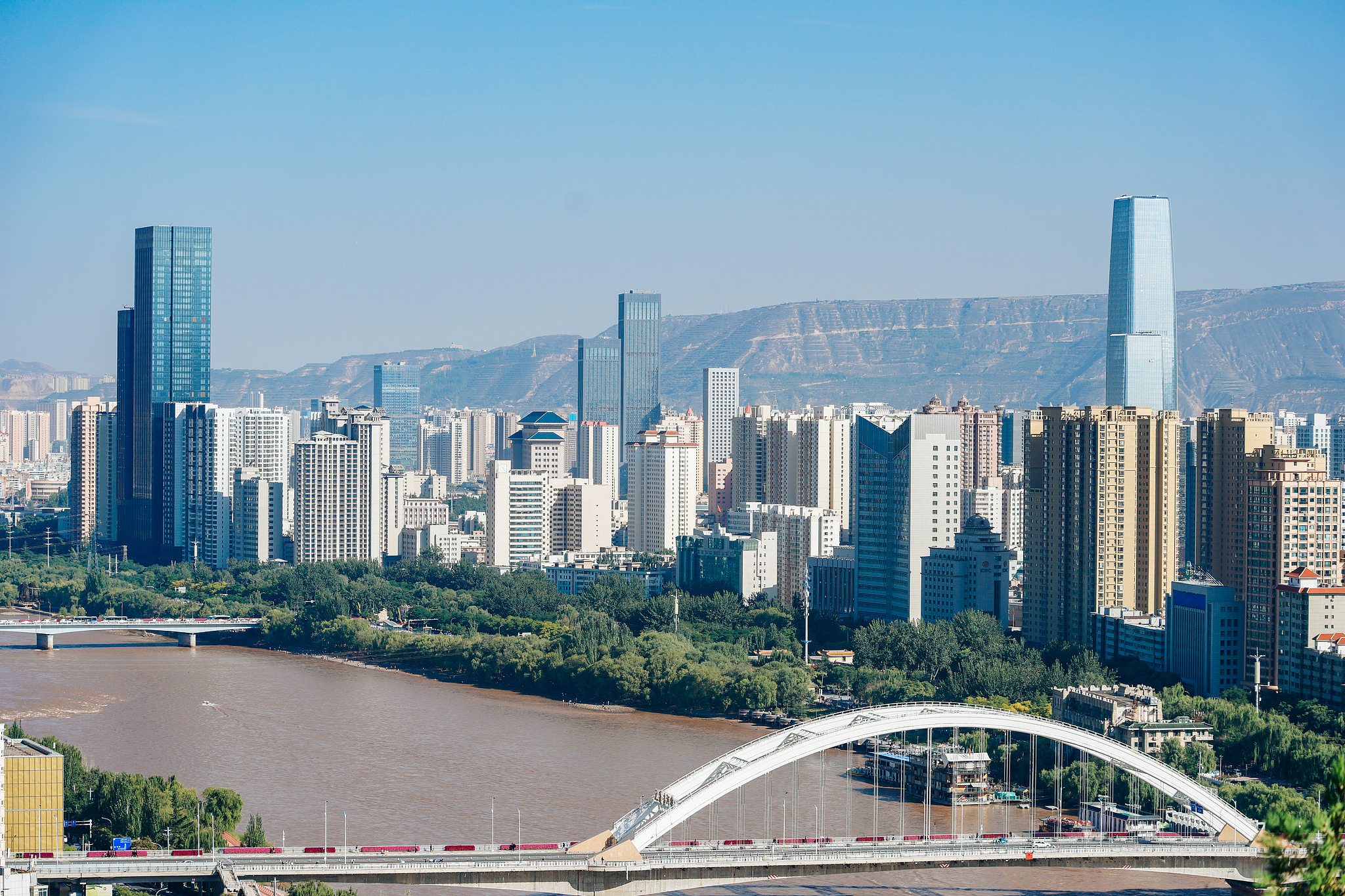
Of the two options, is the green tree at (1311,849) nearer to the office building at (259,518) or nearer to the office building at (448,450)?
the office building at (259,518)

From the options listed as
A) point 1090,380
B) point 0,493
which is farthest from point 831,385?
point 0,493

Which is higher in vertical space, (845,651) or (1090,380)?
(1090,380)

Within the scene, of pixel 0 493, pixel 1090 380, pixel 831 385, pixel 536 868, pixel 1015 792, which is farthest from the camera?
pixel 831 385

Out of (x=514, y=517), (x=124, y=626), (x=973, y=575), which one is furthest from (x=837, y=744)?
(x=514, y=517)

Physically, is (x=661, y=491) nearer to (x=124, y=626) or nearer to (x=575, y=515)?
(x=575, y=515)

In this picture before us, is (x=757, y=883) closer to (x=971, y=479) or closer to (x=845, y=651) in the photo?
(x=845, y=651)

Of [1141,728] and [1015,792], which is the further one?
[1141,728]

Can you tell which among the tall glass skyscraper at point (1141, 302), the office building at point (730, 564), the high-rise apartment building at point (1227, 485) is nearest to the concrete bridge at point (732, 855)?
the high-rise apartment building at point (1227, 485)
